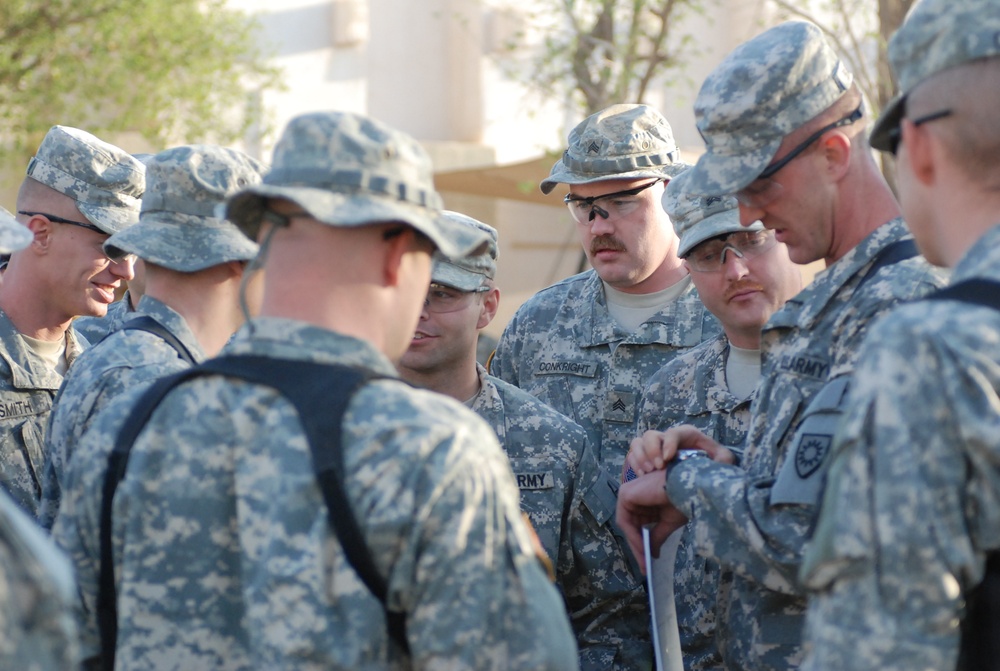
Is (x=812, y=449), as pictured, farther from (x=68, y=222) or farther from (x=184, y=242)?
(x=68, y=222)

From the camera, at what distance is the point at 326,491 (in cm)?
211

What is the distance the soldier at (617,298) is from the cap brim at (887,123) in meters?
2.34

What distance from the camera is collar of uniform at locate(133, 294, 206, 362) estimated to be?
335 cm

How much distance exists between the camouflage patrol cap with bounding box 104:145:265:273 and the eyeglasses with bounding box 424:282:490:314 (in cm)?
94

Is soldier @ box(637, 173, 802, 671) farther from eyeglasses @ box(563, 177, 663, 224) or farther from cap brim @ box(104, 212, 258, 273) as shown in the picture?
cap brim @ box(104, 212, 258, 273)

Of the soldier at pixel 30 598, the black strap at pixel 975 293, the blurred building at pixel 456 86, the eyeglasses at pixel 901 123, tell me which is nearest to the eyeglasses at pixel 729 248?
the eyeglasses at pixel 901 123

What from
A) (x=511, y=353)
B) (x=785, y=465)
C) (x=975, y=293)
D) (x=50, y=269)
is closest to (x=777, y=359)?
(x=785, y=465)

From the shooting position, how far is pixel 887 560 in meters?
2.01

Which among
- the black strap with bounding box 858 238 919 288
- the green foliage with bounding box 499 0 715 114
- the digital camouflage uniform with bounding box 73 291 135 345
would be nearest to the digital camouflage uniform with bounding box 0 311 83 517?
the digital camouflage uniform with bounding box 73 291 135 345

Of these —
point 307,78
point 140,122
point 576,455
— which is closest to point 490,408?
point 576,455

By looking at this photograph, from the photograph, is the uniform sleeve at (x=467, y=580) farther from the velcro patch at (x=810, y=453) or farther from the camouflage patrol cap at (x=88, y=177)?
the camouflage patrol cap at (x=88, y=177)

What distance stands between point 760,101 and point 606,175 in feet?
6.43

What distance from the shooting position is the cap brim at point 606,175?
4.88 m

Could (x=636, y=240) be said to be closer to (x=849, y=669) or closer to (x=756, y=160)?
(x=756, y=160)
